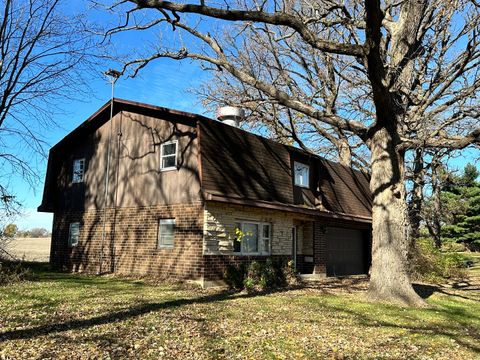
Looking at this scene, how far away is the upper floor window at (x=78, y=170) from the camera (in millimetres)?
19641

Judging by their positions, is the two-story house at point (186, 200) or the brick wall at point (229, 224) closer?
the brick wall at point (229, 224)

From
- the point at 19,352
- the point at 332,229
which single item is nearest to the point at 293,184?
the point at 332,229

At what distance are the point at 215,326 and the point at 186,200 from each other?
281 inches

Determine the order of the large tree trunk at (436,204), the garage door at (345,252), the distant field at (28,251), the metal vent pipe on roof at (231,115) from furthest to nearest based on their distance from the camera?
the large tree trunk at (436,204), the garage door at (345,252), the metal vent pipe on roof at (231,115), the distant field at (28,251)

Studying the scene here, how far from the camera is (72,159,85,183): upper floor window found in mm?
19641

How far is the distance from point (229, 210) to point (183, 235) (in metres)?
1.79

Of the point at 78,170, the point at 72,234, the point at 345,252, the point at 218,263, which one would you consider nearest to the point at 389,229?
the point at 218,263

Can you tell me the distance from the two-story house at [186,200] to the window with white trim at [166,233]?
0.13 ft

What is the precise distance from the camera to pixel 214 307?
1012cm

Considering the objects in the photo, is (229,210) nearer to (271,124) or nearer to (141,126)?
(141,126)

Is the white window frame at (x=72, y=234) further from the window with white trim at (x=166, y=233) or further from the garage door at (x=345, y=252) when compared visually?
the garage door at (x=345, y=252)

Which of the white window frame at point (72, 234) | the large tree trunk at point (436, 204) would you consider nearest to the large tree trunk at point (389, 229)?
the large tree trunk at point (436, 204)

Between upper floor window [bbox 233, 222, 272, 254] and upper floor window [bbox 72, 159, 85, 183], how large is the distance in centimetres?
861

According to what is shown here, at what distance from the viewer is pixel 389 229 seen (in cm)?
1230
